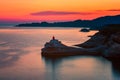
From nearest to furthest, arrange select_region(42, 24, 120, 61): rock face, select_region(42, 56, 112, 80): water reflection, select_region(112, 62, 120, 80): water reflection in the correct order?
select_region(42, 56, 112, 80): water reflection → select_region(112, 62, 120, 80): water reflection → select_region(42, 24, 120, 61): rock face

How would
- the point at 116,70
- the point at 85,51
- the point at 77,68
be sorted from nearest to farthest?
1. the point at 116,70
2. the point at 77,68
3. the point at 85,51

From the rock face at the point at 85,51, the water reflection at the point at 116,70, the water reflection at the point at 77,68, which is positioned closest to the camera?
the water reflection at the point at 77,68

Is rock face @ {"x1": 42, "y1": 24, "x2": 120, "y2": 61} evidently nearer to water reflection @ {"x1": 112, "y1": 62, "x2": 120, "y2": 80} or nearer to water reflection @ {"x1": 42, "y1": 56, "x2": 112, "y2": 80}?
water reflection @ {"x1": 42, "y1": 56, "x2": 112, "y2": 80}

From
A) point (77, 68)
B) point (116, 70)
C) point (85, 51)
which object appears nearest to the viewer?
point (116, 70)

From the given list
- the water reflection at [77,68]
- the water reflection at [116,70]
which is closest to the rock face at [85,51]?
the water reflection at [77,68]

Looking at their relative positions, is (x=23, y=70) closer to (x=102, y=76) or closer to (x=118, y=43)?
(x=102, y=76)

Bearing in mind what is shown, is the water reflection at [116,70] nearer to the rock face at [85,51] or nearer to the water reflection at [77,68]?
the water reflection at [77,68]

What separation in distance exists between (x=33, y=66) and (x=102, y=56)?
1762 cm

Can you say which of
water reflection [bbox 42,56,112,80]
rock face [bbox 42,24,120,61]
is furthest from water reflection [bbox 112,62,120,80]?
rock face [bbox 42,24,120,61]

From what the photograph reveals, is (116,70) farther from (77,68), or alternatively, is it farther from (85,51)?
(85,51)

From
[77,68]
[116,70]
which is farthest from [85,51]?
[116,70]

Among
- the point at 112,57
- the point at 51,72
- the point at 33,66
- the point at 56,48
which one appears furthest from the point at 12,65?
the point at 112,57

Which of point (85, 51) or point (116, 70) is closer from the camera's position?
point (116, 70)

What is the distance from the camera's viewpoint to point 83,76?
38.4 metres
